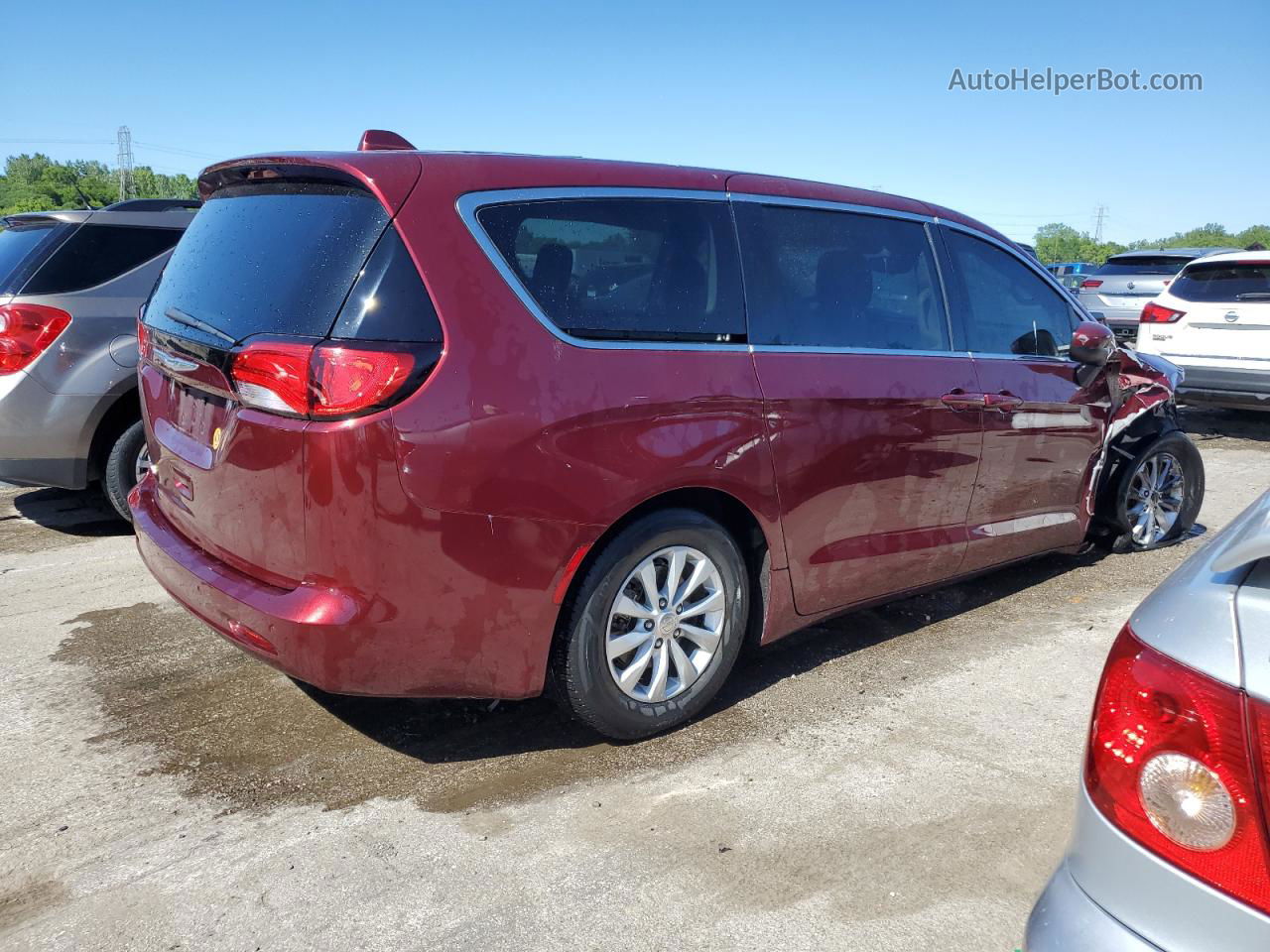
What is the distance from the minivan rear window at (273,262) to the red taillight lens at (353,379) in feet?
0.40

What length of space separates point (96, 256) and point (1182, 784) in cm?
571

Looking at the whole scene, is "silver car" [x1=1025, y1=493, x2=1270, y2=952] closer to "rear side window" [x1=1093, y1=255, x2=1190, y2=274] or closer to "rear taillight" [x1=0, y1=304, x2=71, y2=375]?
"rear taillight" [x1=0, y1=304, x2=71, y2=375]

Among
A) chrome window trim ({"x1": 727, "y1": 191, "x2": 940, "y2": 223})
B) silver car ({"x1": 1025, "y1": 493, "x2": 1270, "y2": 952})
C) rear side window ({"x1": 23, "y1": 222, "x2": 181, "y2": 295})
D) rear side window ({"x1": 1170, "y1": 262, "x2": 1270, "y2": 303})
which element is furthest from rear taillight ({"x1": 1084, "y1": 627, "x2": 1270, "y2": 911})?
rear side window ({"x1": 1170, "y1": 262, "x2": 1270, "y2": 303})

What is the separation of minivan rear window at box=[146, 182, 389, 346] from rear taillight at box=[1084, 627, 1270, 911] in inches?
81.7

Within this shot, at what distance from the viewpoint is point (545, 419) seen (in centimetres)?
290

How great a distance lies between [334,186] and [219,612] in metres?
1.26

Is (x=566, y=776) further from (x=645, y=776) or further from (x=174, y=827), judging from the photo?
(x=174, y=827)

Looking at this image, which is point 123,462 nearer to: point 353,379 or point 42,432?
point 42,432

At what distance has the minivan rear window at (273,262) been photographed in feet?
9.30

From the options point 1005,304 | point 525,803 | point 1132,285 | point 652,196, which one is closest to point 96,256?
point 652,196

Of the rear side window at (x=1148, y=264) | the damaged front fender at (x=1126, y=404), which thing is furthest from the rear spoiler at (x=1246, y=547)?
the rear side window at (x=1148, y=264)

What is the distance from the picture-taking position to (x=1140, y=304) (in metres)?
14.3

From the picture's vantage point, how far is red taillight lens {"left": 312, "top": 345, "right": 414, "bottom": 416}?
2678 mm

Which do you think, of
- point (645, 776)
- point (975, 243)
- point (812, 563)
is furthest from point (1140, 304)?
point (645, 776)
